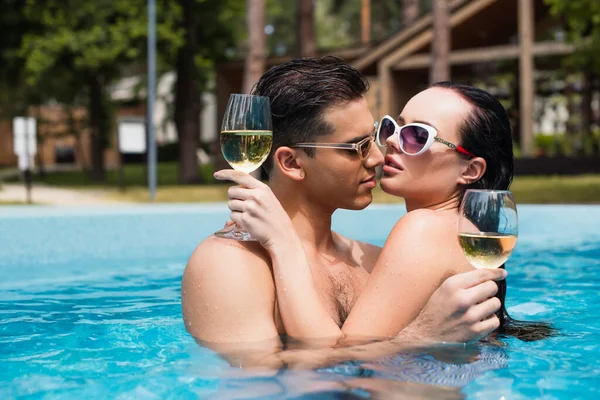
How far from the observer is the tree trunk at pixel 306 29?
70.9ft

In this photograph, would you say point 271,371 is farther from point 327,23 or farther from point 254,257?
point 327,23

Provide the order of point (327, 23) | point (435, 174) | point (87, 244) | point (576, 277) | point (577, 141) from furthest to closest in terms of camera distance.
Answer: point (327, 23) < point (577, 141) < point (87, 244) < point (576, 277) < point (435, 174)

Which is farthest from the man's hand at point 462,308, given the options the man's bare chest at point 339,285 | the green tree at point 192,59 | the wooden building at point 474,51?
the green tree at point 192,59

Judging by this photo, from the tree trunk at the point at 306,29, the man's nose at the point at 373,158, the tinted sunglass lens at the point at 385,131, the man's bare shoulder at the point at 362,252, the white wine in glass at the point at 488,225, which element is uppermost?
the tree trunk at the point at 306,29

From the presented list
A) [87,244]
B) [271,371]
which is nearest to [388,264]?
[271,371]

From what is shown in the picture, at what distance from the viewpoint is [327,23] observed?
Answer: 69250mm

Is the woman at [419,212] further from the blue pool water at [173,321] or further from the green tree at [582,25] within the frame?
the green tree at [582,25]

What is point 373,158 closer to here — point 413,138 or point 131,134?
point 413,138

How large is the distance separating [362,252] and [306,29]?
18.5 m

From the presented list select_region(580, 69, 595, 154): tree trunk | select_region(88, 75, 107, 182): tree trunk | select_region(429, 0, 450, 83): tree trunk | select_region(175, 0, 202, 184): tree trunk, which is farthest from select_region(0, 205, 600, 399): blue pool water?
select_region(88, 75, 107, 182): tree trunk

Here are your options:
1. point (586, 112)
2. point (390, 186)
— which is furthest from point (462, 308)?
point (586, 112)

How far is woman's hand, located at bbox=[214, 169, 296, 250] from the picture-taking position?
2887 millimetres

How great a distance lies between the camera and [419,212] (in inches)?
124

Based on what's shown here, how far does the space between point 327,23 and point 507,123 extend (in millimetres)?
67650
